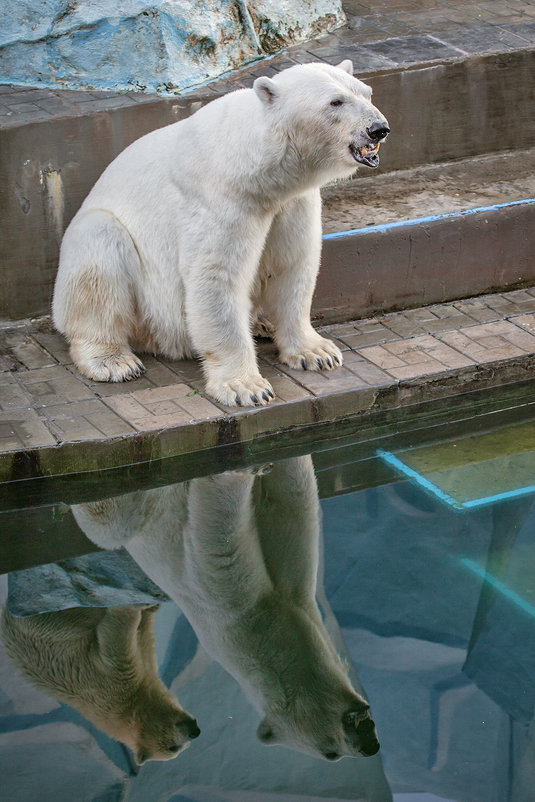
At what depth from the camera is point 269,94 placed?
4.12 metres

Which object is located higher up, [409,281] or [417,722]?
[409,281]

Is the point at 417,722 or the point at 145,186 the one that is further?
the point at 145,186

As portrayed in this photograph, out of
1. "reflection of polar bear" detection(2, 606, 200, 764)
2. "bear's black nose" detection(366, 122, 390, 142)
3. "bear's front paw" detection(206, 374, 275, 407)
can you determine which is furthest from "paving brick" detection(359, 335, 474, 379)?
"reflection of polar bear" detection(2, 606, 200, 764)

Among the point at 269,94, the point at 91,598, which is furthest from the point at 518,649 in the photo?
the point at 269,94

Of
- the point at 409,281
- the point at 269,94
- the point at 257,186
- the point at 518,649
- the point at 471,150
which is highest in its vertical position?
the point at 269,94

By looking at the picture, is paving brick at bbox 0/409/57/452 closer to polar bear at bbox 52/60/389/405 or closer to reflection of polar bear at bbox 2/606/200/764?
polar bear at bbox 52/60/389/405

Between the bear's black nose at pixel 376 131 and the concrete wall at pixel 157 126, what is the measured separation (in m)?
1.30

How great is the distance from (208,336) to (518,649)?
190 centimetres

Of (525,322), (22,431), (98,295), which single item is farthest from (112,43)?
(525,322)

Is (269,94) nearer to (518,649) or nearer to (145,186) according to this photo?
(145,186)

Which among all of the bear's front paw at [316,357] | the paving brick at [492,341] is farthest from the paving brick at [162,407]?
the paving brick at [492,341]

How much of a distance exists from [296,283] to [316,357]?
0.38 meters

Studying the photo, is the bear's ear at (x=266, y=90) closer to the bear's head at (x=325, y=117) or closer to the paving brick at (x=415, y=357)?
the bear's head at (x=325, y=117)

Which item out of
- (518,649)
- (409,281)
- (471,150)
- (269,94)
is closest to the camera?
(518,649)
